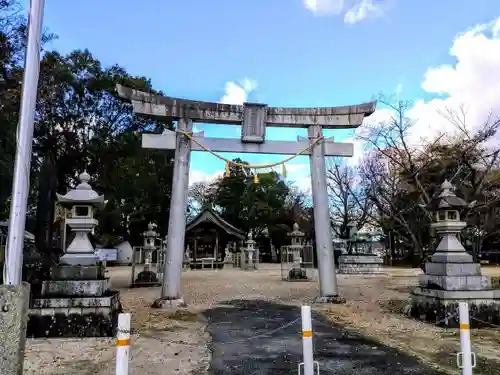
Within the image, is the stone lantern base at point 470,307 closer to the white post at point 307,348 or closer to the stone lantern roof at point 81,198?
the white post at point 307,348

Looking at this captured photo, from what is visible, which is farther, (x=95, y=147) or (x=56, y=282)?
(x=95, y=147)

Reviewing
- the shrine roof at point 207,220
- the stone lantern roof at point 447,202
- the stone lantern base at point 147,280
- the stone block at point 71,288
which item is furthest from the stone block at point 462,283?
the shrine roof at point 207,220

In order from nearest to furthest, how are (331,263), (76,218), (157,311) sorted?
(76,218) < (157,311) < (331,263)

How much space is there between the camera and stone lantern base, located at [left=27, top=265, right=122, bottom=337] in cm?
723

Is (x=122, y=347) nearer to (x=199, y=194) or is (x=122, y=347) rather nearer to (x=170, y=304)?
(x=170, y=304)

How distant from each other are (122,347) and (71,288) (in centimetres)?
475

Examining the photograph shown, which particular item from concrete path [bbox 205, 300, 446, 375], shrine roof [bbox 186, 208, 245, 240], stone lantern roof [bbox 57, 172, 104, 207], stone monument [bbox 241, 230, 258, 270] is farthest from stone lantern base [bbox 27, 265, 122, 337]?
shrine roof [bbox 186, 208, 245, 240]

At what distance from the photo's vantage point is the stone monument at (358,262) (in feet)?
82.0

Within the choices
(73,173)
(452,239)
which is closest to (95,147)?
(73,173)

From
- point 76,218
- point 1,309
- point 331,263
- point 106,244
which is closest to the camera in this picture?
point 1,309

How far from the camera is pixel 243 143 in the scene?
37.2 feet

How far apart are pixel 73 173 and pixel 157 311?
13722mm

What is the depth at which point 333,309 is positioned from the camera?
999cm

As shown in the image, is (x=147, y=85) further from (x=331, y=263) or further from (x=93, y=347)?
(x=93, y=347)
